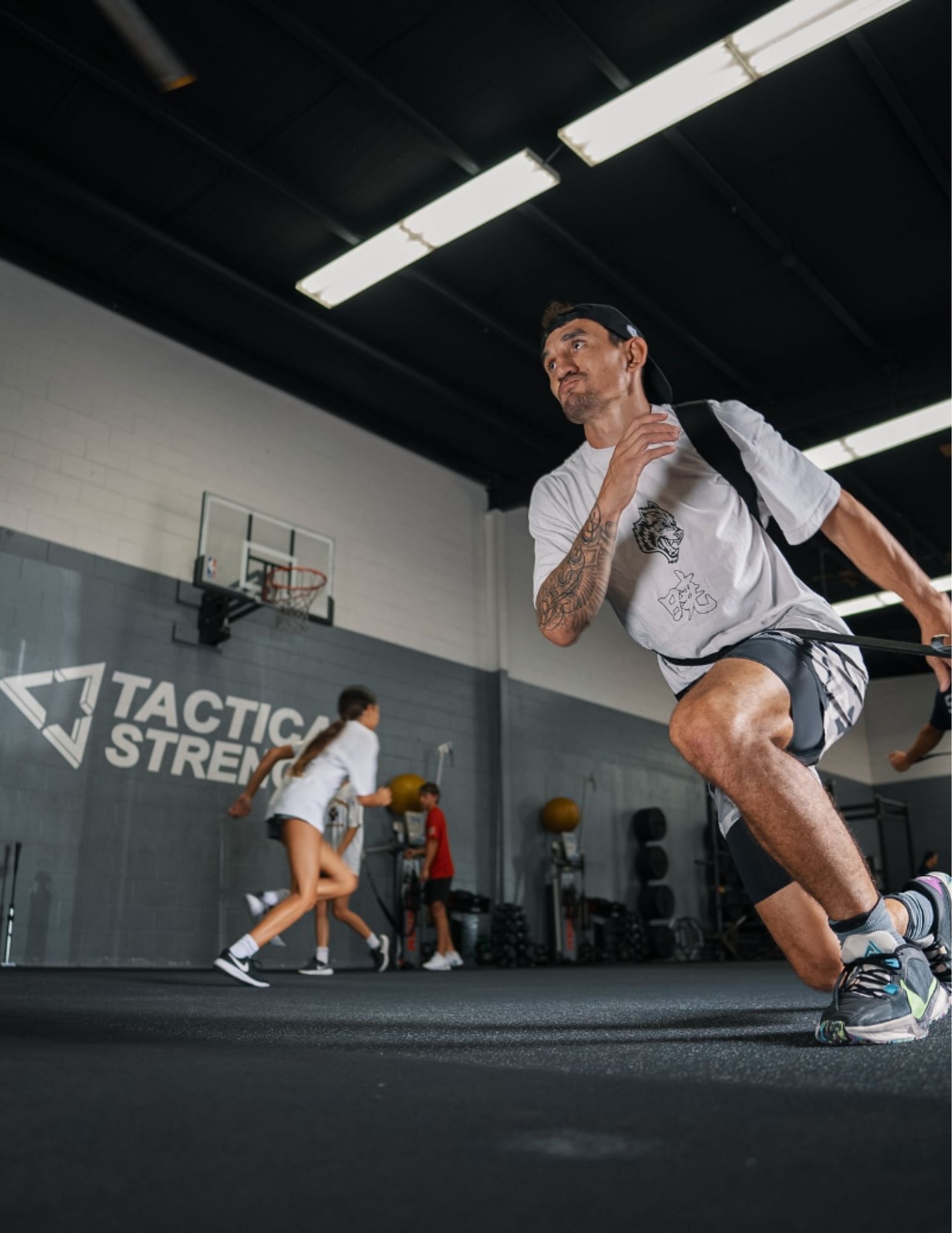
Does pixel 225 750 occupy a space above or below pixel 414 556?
below

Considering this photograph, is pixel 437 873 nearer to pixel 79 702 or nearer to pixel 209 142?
pixel 79 702

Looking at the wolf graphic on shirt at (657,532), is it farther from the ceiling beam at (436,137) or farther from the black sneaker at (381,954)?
the black sneaker at (381,954)

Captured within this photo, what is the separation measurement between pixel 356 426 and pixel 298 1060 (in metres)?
8.90

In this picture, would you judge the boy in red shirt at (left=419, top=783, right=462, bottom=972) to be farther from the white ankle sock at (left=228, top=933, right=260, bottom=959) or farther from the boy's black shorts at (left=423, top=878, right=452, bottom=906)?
the white ankle sock at (left=228, top=933, right=260, bottom=959)

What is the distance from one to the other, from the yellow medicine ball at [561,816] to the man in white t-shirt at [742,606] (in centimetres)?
813

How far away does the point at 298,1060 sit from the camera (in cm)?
142

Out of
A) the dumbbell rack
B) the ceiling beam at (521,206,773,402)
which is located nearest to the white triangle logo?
the ceiling beam at (521,206,773,402)

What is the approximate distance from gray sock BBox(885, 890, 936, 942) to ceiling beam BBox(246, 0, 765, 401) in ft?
18.5

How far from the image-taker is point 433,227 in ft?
22.9

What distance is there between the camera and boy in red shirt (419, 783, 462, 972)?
330 inches

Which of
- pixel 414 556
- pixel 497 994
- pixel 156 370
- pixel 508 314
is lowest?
pixel 497 994

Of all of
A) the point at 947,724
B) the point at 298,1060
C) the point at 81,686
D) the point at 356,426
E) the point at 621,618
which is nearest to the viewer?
the point at 298,1060

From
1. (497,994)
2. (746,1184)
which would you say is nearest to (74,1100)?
(746,1184)

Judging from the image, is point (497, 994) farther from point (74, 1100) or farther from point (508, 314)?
point (508, 314)
